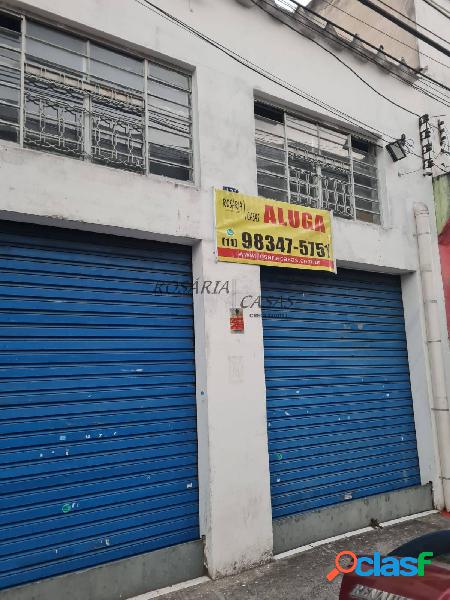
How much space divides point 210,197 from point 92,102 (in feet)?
6.47

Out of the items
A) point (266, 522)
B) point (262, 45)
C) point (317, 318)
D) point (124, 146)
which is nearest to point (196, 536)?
point (266, 522)

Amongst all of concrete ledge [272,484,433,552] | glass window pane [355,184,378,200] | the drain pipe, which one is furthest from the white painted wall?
the drain pipe

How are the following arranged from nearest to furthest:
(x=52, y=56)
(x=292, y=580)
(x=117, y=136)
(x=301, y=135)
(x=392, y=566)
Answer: (x=392, y=566) → (x=292, y=580) → (x=52, y=56) → (x=117, y=136) → (x=301, y=135)

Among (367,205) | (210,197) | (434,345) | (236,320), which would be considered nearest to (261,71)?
(210,197)

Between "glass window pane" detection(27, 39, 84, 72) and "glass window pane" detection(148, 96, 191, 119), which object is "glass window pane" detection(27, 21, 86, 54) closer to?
"glass window pane" detection(27, 39, 84, 72)

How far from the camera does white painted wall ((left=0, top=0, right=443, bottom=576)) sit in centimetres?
522

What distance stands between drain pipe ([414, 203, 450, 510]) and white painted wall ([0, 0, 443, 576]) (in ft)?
5.89

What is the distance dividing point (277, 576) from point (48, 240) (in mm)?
5032

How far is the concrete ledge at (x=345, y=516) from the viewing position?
6.37 meters

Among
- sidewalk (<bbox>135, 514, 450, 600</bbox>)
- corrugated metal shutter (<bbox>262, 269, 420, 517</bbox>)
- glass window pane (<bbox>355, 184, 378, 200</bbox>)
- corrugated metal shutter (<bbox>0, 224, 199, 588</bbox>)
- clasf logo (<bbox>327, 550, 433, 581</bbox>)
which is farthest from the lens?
glass window pane (<bbox>355, 184, 378, 200</bbox>)

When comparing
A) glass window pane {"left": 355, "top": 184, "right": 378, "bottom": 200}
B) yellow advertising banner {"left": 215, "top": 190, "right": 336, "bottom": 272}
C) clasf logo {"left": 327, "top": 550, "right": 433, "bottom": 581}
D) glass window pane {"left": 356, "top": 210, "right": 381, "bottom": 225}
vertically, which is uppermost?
glass window pane {"left": 355, "top": 184, "right": 378, "bottom": 200}

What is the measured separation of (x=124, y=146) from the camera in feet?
19.6

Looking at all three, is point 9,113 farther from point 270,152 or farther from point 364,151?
point 364,151

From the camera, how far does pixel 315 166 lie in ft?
26.1
